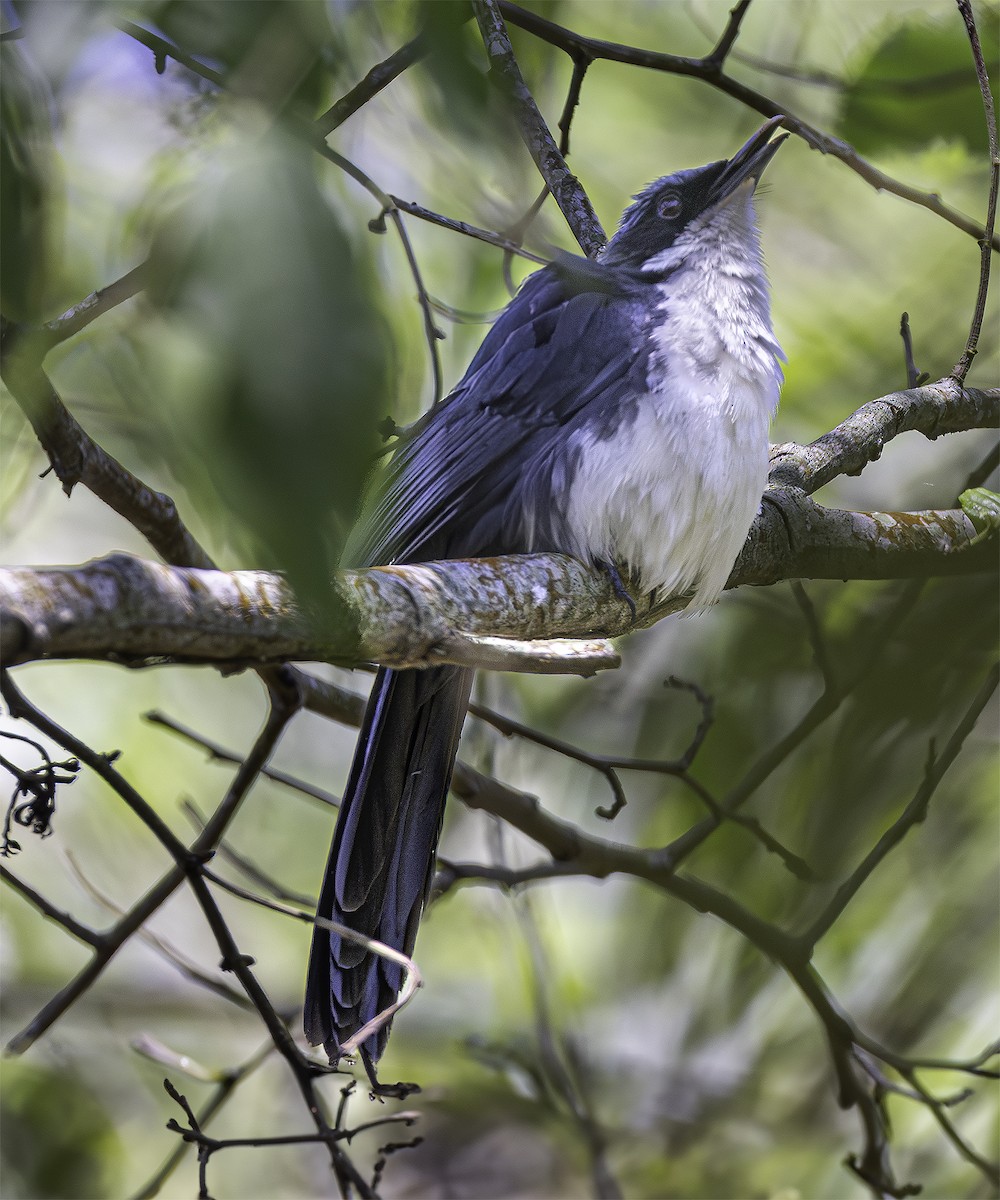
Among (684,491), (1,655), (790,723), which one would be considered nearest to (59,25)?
(1,655)

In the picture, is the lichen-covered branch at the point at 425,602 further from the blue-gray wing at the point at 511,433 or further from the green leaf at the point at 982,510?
the blue-gray wing at the point at 511,433

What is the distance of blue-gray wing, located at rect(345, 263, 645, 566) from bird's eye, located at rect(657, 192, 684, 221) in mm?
406

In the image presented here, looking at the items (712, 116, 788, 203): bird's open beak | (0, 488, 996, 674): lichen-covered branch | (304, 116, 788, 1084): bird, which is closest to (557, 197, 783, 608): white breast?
(304, 116, 788, 1084): bird

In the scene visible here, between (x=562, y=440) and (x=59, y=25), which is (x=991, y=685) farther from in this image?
(x=59, y=25)

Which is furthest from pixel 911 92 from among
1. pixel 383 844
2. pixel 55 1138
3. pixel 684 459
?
pixel 55 1138

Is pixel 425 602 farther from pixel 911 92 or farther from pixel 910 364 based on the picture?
pixel 910 364

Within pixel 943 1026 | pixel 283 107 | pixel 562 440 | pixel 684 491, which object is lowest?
pixel 283 107

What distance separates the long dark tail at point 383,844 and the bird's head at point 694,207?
1.20 m

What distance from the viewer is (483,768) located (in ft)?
12.0

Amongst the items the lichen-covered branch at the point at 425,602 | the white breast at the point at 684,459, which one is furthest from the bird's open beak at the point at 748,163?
the lichen-covered branch at the point at 425,602

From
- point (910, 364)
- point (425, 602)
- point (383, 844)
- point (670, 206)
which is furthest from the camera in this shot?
point (910, 364)

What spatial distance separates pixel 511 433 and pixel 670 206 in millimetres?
812

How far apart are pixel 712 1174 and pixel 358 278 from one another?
3862mm

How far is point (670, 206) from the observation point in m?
2.94
